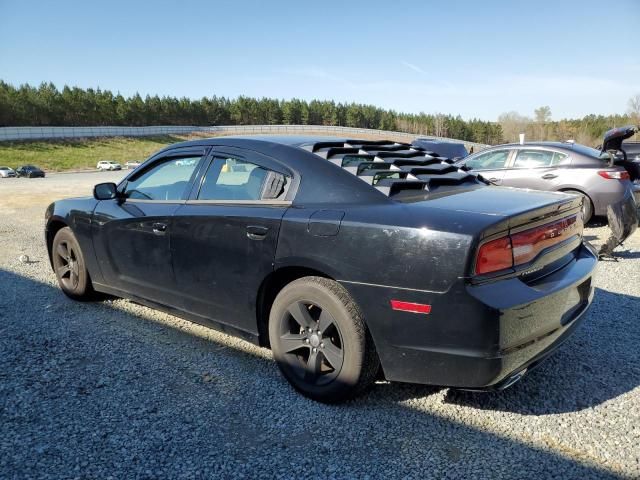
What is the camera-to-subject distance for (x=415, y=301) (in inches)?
89.4

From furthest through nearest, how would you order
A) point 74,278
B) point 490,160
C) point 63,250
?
point 490,160 < point 63,250 < point 74,278

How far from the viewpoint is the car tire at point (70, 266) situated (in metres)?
4.36

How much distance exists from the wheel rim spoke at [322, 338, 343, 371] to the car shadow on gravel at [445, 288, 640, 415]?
0.71 metres

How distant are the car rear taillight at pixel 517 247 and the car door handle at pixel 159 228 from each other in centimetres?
225

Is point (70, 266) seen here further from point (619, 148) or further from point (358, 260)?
point (619, 148)

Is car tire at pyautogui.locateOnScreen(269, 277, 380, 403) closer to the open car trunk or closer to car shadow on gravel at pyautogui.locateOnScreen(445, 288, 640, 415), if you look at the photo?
car shadow on gravel at pyautogui.locateOnScreen(445, 288, 640, 415)

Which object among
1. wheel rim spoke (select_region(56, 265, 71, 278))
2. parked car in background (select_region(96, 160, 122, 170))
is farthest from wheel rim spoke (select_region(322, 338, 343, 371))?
parked car in background (select_region(96, 160, 122, 170))

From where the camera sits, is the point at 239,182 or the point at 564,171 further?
the point at 564,171

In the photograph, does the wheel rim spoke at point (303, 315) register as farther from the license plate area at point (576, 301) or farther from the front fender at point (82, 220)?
the front fender at point (82, 220)

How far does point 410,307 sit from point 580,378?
1.46m

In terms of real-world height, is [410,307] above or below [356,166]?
below

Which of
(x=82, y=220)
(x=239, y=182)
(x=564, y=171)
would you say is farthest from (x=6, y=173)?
(x=239, y=182)

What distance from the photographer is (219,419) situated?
8.36 feet

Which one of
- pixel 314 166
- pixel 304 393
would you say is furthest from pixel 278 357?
pixel 314 166
